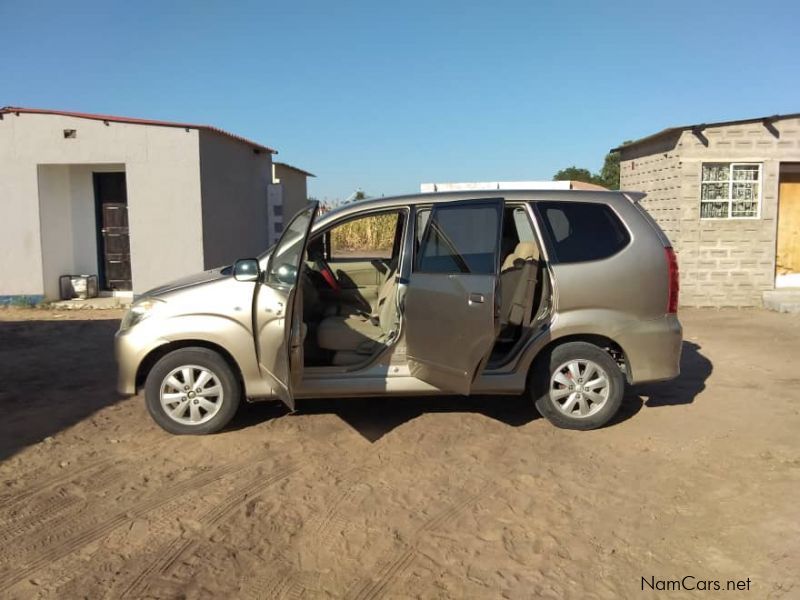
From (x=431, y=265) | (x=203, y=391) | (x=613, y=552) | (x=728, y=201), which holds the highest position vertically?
(x=728, y=201)

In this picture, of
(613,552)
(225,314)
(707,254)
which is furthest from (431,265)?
(707,254)

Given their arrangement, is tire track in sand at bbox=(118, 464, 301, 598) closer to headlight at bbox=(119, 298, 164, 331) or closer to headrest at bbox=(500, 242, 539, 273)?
headlight at bbox=(119, 298, 164, 331)

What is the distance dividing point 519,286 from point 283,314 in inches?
77.9

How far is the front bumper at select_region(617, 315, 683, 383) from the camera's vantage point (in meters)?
5.38

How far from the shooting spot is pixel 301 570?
342cm

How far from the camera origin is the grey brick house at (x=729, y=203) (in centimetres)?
1223

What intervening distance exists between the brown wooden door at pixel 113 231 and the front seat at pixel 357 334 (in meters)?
9.18

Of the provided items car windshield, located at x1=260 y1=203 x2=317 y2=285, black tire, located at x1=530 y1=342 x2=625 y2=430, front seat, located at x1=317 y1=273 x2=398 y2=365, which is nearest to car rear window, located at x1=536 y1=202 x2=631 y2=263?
black tire, located at x1=530 y1=342 x2=625 y2=430

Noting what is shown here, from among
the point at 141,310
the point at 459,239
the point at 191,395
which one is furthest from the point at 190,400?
the point at 459,239

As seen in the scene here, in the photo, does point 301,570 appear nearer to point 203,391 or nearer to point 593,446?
point 203,391

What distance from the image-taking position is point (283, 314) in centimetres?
486

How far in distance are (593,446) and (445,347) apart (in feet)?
4.64

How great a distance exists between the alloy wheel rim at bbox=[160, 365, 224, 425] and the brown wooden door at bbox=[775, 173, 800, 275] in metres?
11.6

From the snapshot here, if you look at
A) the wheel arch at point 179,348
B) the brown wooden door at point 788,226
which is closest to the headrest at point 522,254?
the wheel arch at point 179,348
